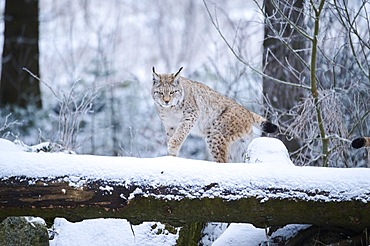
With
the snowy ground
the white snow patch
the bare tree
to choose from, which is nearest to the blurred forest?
the bare tree

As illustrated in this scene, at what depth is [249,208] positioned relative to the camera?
4.27m

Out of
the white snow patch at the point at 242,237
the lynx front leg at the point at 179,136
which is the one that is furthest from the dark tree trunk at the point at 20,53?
the white snow patch at the point at 242,237

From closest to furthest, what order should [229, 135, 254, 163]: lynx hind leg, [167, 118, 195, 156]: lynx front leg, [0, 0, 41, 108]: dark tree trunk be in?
[167, 118, 195, 156]: lynx front leg < [229, 135, 254, 163]: lynx hind leg < [0, 0, 41, 108]: dark tree trunk

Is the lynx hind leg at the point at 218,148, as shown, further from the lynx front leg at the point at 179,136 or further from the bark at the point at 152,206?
the bark at the point at 152,206

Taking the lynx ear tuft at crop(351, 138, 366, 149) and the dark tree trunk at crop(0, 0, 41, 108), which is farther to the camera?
the dark tree trunk at crop(0, 0, 41, 108)

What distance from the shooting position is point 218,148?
720 centimetres

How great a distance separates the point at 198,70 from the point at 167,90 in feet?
18.4

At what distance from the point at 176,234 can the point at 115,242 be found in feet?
1.54

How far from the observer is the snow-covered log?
413 cm

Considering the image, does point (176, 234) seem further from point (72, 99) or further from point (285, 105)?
point (285, 105)

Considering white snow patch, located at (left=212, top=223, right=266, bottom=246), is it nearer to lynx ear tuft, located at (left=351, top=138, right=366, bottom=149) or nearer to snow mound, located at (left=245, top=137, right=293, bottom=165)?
snow mound, located at (left=245, top=137, right=293, bottom=165)

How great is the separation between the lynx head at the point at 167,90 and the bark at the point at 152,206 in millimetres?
2986

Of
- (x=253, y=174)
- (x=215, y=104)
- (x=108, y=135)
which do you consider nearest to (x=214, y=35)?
(x=108, y=135)

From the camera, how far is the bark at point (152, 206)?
4113 mm
